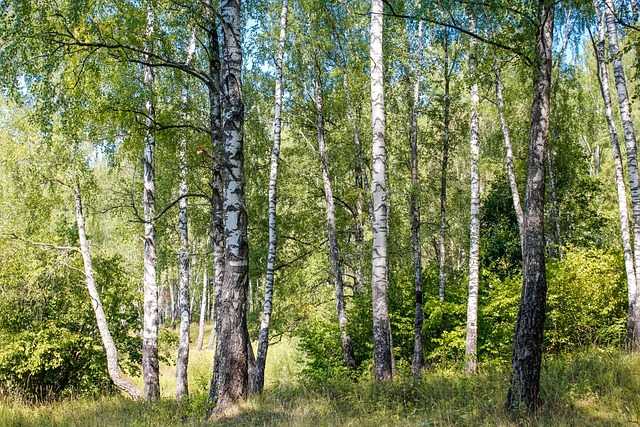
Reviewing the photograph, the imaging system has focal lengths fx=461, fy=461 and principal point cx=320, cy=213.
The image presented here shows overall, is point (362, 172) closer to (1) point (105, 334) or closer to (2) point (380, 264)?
(2) point (380, 264)

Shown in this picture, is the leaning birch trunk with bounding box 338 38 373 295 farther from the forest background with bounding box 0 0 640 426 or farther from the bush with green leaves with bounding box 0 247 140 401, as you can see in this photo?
the bush with green leaves with bounding box 0 247 140 401

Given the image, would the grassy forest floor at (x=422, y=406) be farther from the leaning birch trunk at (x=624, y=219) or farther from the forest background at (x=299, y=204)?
the forest background at (x=299, y=204)

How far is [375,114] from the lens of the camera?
7.42 metres

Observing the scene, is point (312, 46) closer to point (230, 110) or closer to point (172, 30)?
point (172, 30)

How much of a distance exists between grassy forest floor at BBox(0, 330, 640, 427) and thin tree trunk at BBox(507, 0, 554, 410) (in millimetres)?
291

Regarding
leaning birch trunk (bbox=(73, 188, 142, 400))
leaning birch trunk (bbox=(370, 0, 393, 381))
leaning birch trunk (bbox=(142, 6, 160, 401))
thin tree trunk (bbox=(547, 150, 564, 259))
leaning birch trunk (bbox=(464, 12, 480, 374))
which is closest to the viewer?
leaning birch trunk (bbox=(370, 0, 393, 381))

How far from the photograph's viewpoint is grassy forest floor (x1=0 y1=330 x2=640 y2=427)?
4645 mm

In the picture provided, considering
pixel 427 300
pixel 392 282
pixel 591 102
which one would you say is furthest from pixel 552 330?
pixel 591 102

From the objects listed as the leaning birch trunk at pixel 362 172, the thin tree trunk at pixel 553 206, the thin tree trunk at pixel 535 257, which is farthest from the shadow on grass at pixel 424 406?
the thin tree trunk at pixel 553 206

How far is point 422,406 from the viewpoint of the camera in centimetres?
545

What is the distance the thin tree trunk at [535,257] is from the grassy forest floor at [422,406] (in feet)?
0.96

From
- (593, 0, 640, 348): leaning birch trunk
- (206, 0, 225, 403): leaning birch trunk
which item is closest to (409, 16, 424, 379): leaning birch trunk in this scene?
(593, 0, 640, 348): leaning birch trunk

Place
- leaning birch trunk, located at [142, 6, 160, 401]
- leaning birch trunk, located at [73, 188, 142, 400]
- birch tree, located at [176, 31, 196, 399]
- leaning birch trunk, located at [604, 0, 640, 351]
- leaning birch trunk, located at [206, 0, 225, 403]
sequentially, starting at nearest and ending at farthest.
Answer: leaning birch trunk, located at [206, 0, 225, 403], leaning birch trunk, located at [604, 0, 640, 351], leaning birch trunk, located at [142, 6, 160, 401], leaning birch trunk, located at [73, 188, 142, 400], birch tree, located at [176, 31, 196, 399]

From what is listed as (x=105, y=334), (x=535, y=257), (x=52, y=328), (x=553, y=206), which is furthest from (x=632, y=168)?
(x=52, y=328)
